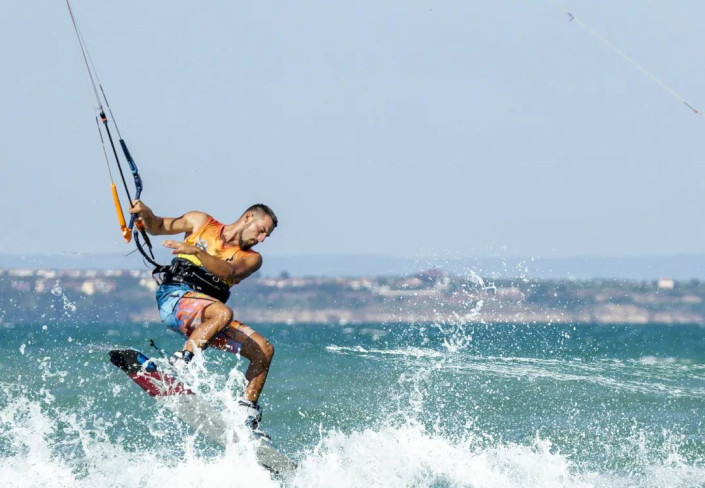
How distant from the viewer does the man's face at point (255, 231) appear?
7918mm

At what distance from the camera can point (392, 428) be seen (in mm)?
10172

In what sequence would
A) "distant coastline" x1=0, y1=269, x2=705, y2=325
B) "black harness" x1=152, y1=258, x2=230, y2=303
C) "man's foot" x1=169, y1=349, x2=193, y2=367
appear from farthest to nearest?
"distant coastline" x1=0, y1=269, x2=705, y2=325
"black harness" x1=152, y1=258, x2=230, y2=303
"man's foot" x1=169, y1=349, x2=193, y2=367

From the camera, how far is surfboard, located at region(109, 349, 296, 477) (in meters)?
7.93

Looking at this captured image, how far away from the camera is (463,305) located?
72125 millimetres

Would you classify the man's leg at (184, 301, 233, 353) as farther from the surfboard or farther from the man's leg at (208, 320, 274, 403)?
the surfboard

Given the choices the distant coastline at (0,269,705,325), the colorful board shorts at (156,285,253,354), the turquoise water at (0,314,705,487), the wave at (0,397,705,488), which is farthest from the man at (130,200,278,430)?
the distant coastline at (0,269,705,325)

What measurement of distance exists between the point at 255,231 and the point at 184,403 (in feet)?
4.64

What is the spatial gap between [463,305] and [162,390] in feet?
212

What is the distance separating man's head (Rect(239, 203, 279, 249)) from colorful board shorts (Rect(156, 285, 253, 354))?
493 millimetres

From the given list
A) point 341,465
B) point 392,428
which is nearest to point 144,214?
point 341,465

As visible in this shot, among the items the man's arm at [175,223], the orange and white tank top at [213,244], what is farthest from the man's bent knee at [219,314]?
the man's arm at [175,223]

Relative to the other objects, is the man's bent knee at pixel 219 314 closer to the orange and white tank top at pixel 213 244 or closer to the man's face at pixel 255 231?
the orange and white tank top at pixel 213 244

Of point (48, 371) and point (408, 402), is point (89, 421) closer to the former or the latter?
point (408, 402)

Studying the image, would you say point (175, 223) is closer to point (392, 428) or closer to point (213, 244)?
point (213, 244)
